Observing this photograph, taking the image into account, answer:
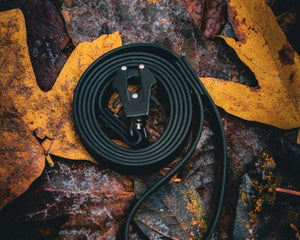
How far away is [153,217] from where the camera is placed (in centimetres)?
142

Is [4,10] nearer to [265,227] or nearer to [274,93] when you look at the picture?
[274,93]

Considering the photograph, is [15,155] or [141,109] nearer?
[15,155]

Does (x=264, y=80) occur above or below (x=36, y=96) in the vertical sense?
above

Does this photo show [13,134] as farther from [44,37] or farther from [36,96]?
[44,37]

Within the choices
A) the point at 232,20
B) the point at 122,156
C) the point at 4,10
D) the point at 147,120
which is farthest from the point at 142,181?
the point at 4,10

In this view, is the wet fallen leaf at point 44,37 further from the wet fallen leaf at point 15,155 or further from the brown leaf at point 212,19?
the brown leaf at point 212,19

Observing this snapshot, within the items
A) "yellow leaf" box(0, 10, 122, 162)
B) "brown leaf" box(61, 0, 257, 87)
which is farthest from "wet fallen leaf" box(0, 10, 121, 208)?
"brown leaf" box(61, 0, 257, 87)

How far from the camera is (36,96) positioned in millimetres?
1516

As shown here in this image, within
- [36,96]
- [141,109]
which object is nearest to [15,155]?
[36,96]

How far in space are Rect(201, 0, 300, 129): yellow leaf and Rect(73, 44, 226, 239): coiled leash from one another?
132mm

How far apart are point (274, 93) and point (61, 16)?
1.41 m

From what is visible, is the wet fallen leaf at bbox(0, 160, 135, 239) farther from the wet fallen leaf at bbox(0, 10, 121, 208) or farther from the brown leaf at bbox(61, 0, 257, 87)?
the brown leaf at bbox(61, 0, 257, 87)

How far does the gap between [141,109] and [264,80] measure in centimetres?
74

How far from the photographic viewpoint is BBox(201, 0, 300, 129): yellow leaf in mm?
1539
